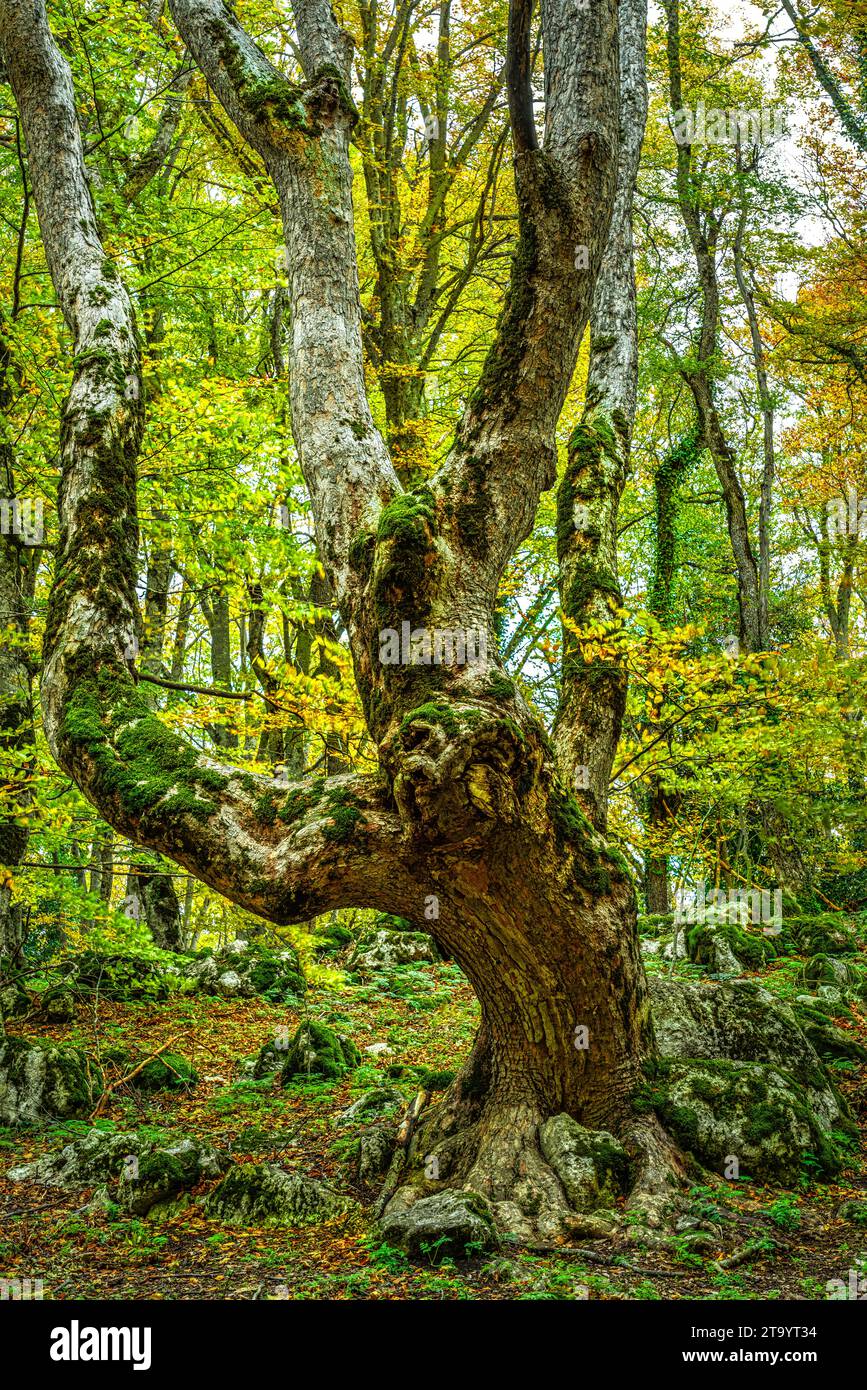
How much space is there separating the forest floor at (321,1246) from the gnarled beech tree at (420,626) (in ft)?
1.44

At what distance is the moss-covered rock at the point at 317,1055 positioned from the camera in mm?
7301

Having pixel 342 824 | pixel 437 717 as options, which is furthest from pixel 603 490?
pixel 342 824

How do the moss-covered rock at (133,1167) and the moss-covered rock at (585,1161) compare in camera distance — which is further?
the moss-covered rock at (133,1167)

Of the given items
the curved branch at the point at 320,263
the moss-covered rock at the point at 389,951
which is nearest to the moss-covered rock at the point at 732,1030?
the curved branch at the point at 320,263

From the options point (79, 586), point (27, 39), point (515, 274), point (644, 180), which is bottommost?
point (79, 586)

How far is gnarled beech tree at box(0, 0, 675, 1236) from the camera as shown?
12.1 ft

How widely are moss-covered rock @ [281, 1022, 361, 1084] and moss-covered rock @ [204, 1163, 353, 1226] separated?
7.86 feet

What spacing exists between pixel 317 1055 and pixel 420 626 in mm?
4836

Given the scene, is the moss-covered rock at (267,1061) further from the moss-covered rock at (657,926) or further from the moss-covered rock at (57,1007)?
the moss-covered rock at (657,926)

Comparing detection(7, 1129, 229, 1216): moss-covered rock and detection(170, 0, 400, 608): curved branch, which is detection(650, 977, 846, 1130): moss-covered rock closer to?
detection(7, 1129, 229, 1216): moss-covered rock
